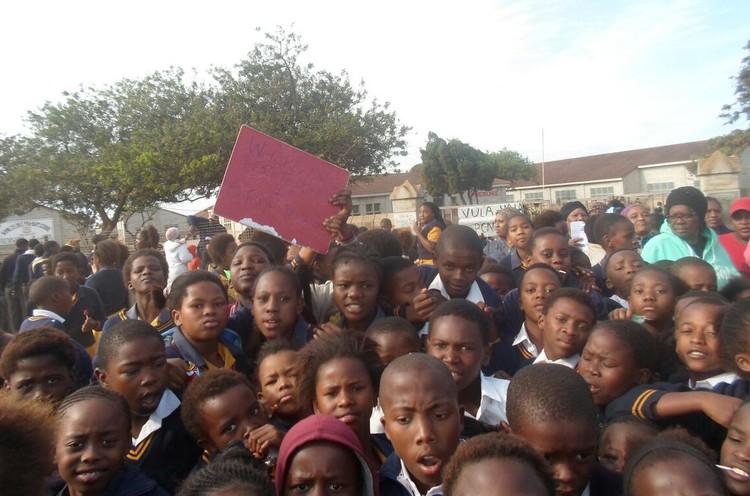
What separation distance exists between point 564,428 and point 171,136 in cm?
2043

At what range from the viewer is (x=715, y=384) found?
7.91 ft

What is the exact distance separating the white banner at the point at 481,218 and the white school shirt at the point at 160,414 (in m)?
8.47

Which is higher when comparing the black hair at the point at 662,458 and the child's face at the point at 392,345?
the child's face at the point at 392,345

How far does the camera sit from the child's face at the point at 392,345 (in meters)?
2.66

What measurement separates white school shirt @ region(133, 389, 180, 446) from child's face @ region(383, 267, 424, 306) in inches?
54.3

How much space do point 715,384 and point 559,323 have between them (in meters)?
0.68

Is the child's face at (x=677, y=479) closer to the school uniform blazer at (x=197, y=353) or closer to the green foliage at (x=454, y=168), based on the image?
the school uniform blazer at (x=197, y=353)

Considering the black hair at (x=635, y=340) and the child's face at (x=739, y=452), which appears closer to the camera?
the child's face at (x=739, y=452)

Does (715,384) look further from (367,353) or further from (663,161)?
(663,161)

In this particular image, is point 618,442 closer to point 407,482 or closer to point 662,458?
point 662,458

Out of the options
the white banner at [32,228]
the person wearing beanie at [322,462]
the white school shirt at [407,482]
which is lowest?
the white school shirt at [407,482]

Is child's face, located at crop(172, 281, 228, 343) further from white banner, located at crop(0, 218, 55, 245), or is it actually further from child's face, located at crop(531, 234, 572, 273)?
white banner, located at crop(0, 218, 55, 245)

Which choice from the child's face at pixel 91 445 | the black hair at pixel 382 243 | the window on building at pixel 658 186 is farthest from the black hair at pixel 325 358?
the window on building at pixel 658 186

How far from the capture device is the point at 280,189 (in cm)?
375
